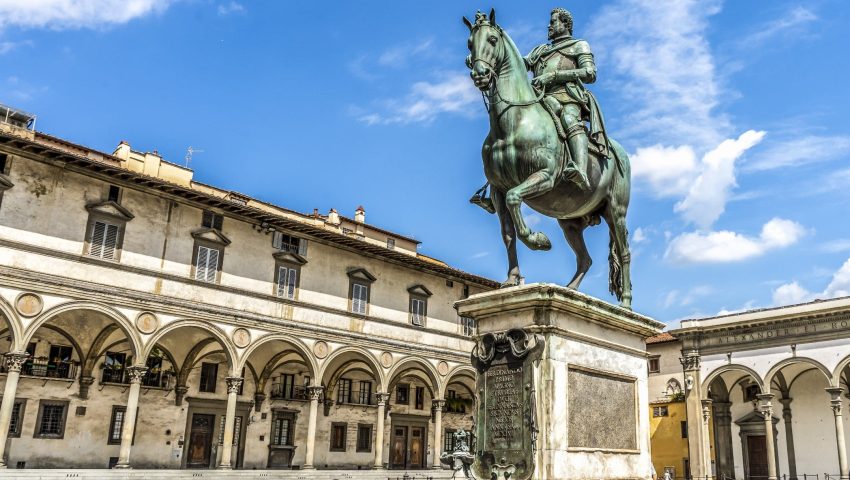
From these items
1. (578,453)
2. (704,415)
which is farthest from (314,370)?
(578,453)

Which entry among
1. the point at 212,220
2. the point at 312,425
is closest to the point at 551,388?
the point at 212,220

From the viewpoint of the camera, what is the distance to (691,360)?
34.8m

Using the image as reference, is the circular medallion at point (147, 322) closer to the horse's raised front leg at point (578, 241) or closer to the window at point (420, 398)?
the window at point (420, 398)

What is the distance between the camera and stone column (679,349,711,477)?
1315 inches

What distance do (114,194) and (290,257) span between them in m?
6.88

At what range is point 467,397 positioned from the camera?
3797 cm

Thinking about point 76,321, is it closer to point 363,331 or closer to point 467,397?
point 363,331

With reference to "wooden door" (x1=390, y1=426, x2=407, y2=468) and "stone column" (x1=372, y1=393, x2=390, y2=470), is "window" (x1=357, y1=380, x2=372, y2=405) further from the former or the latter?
"stone column" (x1=372, y1=393, x2=390, y2=470)

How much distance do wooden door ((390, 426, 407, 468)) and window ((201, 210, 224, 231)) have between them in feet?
43.3

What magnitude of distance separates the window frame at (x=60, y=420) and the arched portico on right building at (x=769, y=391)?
26.5 metres

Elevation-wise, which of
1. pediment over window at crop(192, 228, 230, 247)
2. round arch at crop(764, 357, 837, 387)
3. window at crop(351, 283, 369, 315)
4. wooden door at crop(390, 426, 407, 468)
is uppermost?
pediment over window at crop(192, 228, 230, 247)

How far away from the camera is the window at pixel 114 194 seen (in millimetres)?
23683

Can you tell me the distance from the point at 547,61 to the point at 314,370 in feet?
74.0

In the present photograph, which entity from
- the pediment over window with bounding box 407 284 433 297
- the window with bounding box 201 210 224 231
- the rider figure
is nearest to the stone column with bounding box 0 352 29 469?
the window with bounding box 201 210 224 231
